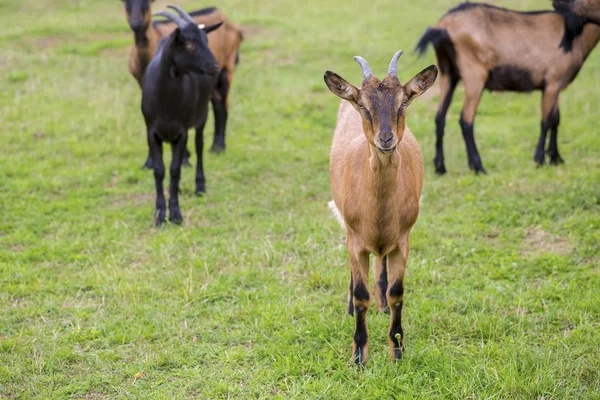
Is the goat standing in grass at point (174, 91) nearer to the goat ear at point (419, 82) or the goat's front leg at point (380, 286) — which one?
the goat's front leg at point (380, 286)

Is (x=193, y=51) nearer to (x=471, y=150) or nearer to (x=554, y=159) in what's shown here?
(x=471, y=150)

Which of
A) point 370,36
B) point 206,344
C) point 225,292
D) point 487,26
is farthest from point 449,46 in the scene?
point 370,36

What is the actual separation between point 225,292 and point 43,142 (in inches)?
210

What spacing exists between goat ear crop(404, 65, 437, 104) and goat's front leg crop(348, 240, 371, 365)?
1067 mm

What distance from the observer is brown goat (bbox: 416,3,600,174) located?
8.66 meters

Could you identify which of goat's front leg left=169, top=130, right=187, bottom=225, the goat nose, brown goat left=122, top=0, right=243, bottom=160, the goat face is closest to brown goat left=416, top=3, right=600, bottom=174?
brown goat left=122, top=0, right=243, bottom=160

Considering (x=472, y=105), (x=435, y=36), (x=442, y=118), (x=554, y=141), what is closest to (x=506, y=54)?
(x=472, y=105)

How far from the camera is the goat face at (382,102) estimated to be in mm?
3979

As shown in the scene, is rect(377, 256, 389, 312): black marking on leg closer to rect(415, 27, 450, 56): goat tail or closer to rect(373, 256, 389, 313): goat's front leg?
rect(373, 256, 389, 313): goat's front leg

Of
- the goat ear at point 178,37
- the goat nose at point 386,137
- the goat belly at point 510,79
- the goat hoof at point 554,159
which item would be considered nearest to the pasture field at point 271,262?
the goat hoof at point 554,159

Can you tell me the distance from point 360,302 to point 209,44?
5862mm

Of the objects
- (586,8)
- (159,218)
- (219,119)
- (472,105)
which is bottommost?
(159,218)

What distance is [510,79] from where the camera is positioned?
8836 millimetres

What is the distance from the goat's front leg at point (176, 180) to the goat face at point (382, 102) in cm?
355
